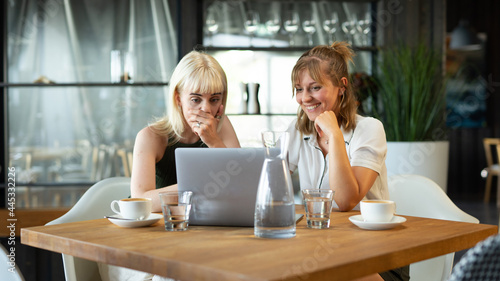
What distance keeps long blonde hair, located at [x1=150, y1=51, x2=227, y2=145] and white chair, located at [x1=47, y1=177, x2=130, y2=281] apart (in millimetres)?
276

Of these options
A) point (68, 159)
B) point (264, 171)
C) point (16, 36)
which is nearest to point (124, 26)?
point (16, 36)

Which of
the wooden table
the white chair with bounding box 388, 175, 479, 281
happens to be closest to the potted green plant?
the white chair with bounding box 388, 175, 479, 281

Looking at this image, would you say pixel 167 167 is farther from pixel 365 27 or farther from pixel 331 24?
pixel 365 27

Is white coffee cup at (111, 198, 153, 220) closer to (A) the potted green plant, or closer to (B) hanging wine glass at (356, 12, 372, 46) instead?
(A) the potted green plant

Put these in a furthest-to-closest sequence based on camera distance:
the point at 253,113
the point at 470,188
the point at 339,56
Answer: the point at 470,188 → the point at 253,113 → the point at 339,56

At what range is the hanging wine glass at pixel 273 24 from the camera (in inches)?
172

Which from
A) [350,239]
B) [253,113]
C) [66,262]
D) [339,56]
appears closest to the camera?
[350,239]

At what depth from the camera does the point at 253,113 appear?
4.26 m

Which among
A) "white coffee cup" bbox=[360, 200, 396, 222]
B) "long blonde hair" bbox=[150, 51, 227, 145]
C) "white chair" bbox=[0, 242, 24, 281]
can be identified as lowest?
"white chair" bbox=[0, 242, 24, 281]

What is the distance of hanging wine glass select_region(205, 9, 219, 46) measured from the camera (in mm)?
4363

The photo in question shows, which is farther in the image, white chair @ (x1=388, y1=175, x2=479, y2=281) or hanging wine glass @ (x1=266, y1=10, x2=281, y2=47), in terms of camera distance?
hanging wine glass @ (x1=266, y1=10, x2=281, y2=47)

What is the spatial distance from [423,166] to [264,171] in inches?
106

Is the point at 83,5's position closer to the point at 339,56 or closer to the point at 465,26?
the point at 339,56

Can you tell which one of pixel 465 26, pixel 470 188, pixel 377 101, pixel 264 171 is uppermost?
pixel 465 26
